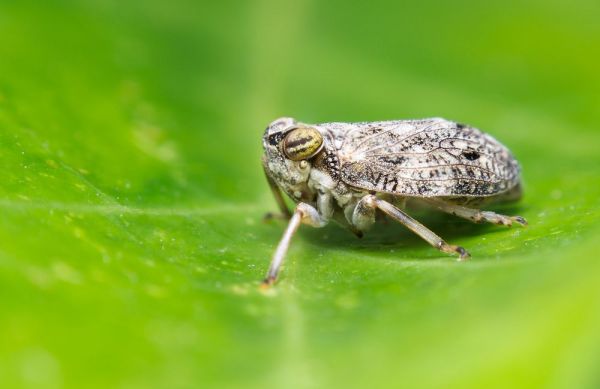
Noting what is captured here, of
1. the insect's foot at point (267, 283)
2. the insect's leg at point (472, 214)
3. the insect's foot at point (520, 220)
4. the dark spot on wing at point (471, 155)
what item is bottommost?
the insect's foot at point (267, 283)

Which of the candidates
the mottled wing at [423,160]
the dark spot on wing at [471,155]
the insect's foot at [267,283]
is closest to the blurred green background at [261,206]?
the insect's foot at [267,283]

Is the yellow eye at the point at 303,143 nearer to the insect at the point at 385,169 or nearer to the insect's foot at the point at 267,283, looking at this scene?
the insect at the point at 385,169

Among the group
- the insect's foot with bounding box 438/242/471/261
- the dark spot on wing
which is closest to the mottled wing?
the dark spot on wing

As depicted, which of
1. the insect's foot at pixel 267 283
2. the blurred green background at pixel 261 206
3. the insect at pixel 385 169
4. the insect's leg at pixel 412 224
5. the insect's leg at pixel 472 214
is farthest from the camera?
the insect at pixel 385 169

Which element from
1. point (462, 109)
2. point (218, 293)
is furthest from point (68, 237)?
point (462, 109)

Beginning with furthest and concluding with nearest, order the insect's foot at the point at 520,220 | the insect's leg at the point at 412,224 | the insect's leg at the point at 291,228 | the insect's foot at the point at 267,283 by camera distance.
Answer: the insect's foot at the point at 520,220 < the insect's leg at the point at 412,224 < the insect's leg at the point at 291,228 < the insect's foot at the point at 267,283

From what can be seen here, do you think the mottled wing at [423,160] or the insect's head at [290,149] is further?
the insect's head at [290,149]

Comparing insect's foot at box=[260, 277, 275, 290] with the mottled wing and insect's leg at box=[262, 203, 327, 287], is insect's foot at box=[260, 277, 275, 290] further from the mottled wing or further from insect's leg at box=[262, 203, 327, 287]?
the mottled wing
